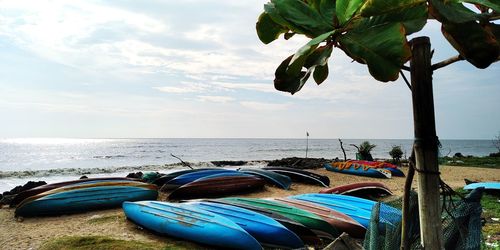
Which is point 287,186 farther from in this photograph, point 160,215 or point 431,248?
point 431,248

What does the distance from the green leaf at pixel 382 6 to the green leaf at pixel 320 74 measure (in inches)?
22.2

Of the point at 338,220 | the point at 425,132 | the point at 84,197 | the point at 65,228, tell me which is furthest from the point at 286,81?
the point at 84,197

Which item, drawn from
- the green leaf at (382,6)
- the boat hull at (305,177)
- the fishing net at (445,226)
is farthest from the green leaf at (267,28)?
the boat hull at (305,177)

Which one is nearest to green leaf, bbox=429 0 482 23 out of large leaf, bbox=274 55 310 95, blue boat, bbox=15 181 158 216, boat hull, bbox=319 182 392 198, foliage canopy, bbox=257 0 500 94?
foliage canopy, bbox=257 0 500 94

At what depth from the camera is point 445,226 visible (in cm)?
238

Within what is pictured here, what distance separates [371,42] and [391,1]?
13 centimetres

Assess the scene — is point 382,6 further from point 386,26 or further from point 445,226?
point 445,226

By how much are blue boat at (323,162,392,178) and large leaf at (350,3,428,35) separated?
1512 centimetres

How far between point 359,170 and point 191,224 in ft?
39.4

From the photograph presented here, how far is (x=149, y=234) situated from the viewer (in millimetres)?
6223

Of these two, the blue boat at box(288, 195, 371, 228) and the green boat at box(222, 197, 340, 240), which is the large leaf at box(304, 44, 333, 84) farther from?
the blue boat at box(288, 195, 371, 228)

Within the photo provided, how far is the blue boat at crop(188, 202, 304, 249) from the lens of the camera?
16.9 feet

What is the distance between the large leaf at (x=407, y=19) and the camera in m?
1.08

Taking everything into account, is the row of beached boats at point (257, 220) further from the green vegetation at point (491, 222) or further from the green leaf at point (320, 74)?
the green leaf at point (320, 74)
